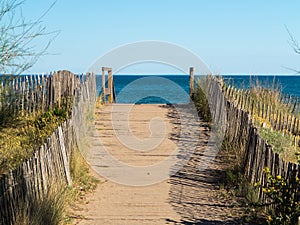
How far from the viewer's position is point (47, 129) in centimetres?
1207

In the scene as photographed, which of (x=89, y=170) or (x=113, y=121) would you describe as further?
(x=113, y=121)

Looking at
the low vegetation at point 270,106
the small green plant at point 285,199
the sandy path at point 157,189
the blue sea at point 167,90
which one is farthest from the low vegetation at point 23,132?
the low vegetation at point 270,106

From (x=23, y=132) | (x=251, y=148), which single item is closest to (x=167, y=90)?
(x=23, y=132)

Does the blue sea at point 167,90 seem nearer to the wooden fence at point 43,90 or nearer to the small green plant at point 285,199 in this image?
the wooden fence at point 43,90

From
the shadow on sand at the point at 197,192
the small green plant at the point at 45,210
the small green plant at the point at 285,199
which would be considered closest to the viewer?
the small green plant at the point at 45,210

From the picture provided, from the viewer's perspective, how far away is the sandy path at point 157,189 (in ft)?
23.0

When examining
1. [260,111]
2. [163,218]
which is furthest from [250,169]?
[260,111]

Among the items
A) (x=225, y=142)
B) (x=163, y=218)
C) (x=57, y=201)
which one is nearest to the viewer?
(x=57, y=201)

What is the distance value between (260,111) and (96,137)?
5641 mm

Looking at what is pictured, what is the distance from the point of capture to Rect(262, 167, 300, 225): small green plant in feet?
18.8

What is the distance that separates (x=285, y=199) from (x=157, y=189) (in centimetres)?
307

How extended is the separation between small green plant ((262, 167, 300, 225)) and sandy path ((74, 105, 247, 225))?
2.85 feet

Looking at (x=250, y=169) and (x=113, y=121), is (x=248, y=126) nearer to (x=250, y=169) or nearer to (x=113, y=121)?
(x=250, y=169)

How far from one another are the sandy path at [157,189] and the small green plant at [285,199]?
867mm
